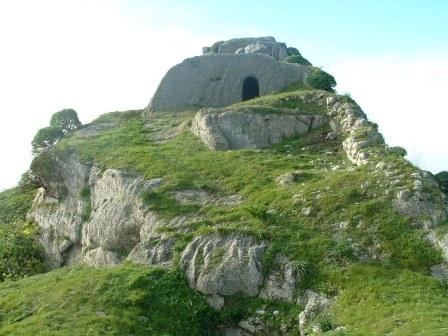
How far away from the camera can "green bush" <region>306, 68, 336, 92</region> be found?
120 feet

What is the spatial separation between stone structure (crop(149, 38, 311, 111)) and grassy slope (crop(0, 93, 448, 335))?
668cm

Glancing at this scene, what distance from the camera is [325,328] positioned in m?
16.0

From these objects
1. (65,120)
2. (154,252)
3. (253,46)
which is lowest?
(154,252)

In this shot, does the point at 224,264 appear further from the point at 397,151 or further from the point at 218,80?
the point at 218,80

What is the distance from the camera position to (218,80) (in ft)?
126

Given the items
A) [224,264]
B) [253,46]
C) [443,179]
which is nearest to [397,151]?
[443,179]

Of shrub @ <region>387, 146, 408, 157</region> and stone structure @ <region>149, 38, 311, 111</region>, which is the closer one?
shrub @ <region>387, 146, 408, 157</region>

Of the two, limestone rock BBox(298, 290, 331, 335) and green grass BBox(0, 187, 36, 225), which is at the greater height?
green grass BBox(0, 187, 36, 225)

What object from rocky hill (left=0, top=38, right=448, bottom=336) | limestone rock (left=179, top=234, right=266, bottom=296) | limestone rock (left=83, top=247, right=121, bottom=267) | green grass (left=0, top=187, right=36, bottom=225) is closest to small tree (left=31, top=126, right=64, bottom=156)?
green grass (left=0, top=187, right=36, bottom=225)

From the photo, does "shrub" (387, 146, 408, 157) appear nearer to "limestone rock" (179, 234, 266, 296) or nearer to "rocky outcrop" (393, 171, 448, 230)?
"rocky outcrop" (393, 171, 448, 230)

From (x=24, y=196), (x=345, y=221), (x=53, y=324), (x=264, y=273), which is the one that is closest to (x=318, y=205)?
(x=345, y=221)

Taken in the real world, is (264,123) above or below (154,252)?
above

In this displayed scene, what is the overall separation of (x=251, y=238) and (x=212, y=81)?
1966cm

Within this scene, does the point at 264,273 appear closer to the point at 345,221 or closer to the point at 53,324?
the point at 345,221
